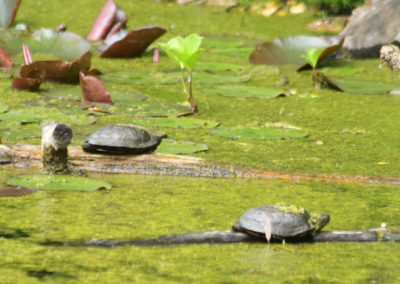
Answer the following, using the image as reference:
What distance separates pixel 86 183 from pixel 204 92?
227cm

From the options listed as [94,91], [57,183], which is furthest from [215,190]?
[94,91]

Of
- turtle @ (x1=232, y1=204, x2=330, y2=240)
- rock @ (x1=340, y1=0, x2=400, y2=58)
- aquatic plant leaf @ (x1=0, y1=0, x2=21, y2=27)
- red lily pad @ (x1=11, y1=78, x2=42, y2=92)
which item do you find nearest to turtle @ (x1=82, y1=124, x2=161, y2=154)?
turtle @ (x1=232, y1=204, x2=330, y2=240)

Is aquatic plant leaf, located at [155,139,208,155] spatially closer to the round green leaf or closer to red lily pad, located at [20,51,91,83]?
the round green leaf

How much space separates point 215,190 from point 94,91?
1705 mm

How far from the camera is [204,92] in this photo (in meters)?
4.96

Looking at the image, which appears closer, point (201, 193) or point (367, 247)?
point (367, 247)

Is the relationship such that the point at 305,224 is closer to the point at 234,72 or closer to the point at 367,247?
the point at 367,247

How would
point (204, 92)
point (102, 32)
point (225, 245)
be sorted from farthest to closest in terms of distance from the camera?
1. point (102, 32)
2. point (204, 92)
3. point (225, 245)

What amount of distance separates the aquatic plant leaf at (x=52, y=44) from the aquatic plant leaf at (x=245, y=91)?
138 centimetres

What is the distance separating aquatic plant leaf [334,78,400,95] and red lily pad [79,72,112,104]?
165cm

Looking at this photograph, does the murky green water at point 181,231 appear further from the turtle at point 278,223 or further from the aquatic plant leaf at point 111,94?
the aquatic plant leaf at point 111,94

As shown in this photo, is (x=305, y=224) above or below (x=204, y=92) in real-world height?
above

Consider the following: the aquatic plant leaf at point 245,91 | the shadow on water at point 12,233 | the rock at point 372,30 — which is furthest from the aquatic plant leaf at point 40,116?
the rock at point 372,30

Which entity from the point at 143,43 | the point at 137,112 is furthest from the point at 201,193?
the point at 143,43
